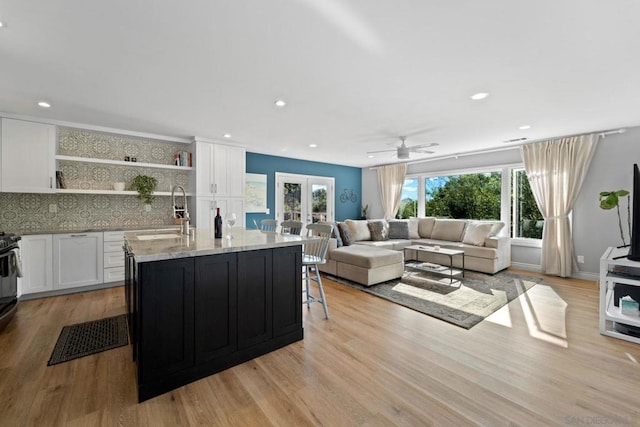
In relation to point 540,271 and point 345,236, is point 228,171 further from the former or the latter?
point 540,271

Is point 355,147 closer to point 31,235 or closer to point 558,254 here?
point 558,254

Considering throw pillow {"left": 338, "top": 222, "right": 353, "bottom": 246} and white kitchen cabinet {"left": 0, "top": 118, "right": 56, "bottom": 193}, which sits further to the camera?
throw pillow {"left": 338, "top": 222, "right": 353, "bottom": 246}

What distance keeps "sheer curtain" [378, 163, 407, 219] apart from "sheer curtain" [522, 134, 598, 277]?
2.82 m

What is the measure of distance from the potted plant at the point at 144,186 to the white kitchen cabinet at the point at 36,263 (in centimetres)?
124

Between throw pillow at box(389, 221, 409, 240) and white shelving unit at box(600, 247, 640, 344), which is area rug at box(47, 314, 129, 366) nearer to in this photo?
white shelving unit at box(600, 247, 640, 344)

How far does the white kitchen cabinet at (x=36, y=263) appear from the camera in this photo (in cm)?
348

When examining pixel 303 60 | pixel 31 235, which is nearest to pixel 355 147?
pixel 303 60

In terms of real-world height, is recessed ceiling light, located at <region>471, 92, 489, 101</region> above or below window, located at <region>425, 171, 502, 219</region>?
above

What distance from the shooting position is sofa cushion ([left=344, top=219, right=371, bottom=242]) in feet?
18.9

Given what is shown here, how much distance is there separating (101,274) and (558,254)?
7.17 meters

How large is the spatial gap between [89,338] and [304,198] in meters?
4.99

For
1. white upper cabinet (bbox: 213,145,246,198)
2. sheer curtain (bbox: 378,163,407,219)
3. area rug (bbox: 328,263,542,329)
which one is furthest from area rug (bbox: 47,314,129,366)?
sheer curtain (bbox: 378,163,407,219)

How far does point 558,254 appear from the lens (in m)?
4.67

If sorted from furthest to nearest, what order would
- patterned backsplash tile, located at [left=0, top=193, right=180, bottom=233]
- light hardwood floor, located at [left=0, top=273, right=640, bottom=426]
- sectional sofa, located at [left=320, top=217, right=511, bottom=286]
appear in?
1. sectional sofa, located at [left=320, top=217, right=511, bottom=286]
2. patterned backsplash tile, located at [left=0, top=193, right=180, bottom=233]
3. light hardwood floor, located at [left=0, top=273, right=640, bottom=426]
